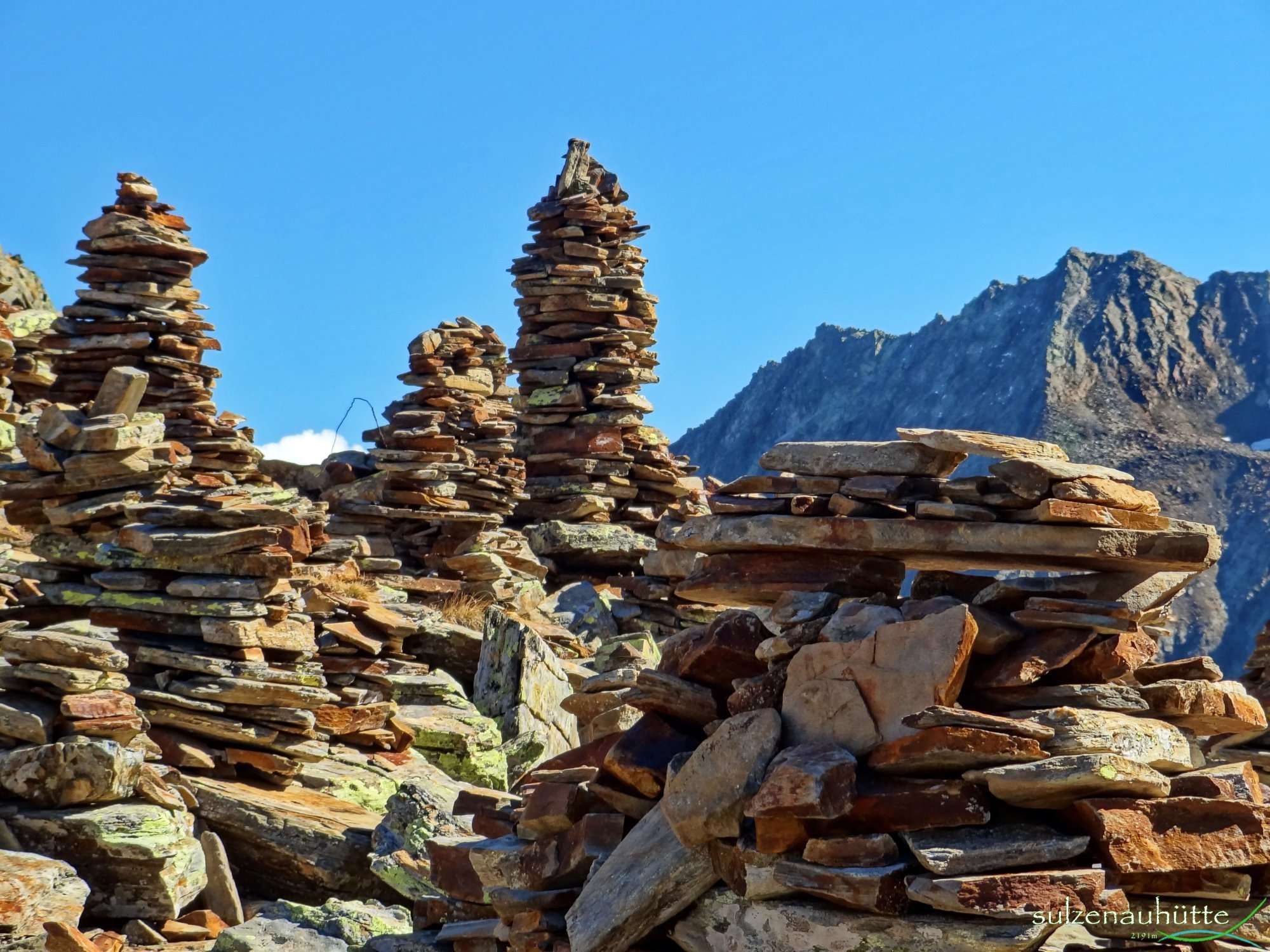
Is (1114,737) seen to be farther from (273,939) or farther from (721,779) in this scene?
(273,939)

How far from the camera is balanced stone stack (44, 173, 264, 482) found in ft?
67.4

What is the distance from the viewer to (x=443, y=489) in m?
23.1

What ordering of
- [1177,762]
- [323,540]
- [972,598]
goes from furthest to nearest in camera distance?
1. [323,540]
2. [972,598]
3. [1177,762]

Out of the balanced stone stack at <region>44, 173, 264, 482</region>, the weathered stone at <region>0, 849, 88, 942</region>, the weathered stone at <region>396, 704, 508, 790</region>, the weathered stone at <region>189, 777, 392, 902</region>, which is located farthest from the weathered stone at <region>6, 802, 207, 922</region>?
the balanced stone stack at <region>44, 173, 264, 482</region>

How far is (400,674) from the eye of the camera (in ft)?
52.5

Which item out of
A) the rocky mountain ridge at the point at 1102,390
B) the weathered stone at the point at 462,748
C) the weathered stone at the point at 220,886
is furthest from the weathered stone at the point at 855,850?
the rocky mountain ridge at the point at 1102,390

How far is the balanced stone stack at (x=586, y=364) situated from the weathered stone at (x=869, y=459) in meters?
16.4

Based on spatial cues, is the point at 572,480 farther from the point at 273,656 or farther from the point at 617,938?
the point at 617,938

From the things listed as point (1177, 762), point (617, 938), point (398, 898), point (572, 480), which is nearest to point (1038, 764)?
point (1177, 762)

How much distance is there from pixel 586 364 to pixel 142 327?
762cm

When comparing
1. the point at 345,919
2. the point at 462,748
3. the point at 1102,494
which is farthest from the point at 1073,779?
the point at 462,748

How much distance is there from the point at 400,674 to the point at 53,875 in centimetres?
681

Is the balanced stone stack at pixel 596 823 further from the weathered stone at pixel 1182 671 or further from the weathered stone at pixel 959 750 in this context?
the weathered stone at pixel 1182 671

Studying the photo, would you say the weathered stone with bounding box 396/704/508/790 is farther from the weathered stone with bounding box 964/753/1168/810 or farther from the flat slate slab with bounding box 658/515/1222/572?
the weathered stone with bounding box 964/753/1168/810
